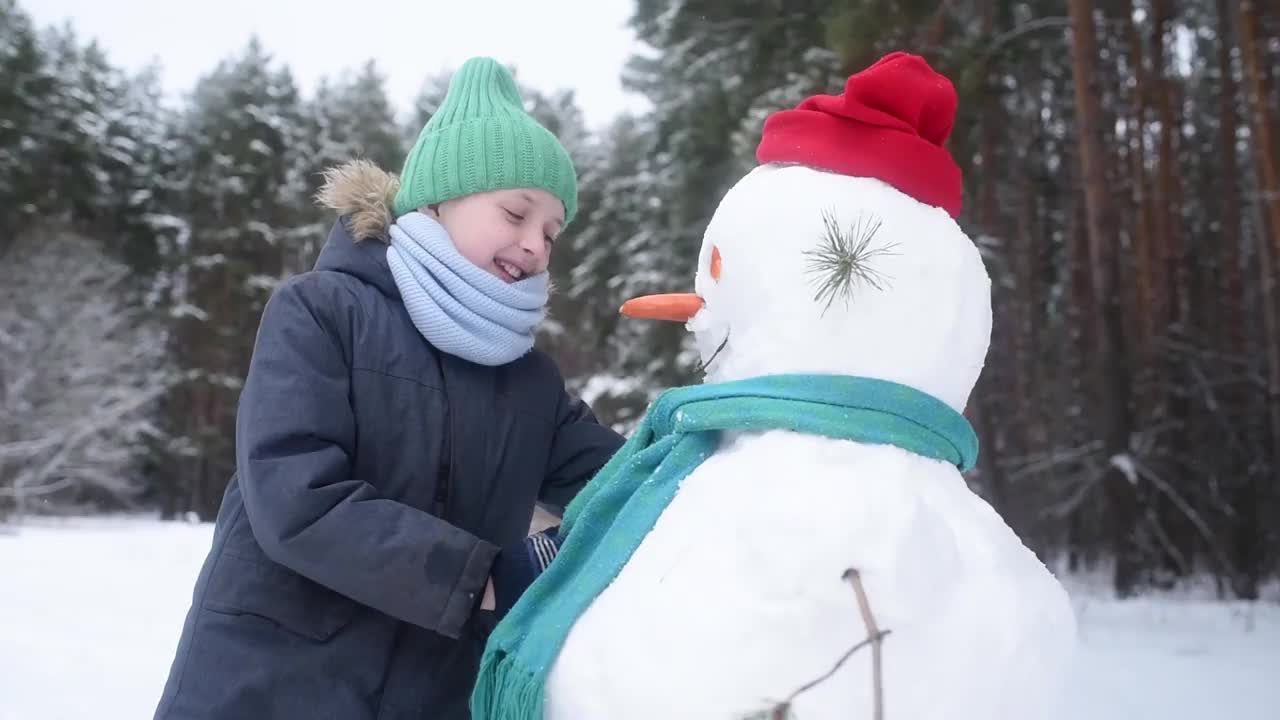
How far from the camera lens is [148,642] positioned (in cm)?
423

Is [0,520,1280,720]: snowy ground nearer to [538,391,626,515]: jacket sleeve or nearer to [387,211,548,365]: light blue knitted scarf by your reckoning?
[538,391,626,515]: jacket sleeve

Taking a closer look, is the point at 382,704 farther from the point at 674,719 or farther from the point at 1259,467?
the point at 1259,467

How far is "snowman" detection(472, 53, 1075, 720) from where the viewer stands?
111cm

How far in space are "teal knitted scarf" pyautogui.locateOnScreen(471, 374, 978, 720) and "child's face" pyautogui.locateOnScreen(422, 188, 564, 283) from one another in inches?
Answer: 19.1

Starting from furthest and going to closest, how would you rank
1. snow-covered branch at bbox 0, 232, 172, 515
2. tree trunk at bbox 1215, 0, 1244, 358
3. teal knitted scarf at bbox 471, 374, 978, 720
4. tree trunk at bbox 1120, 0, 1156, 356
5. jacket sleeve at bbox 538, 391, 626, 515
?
1. snow-covered branch at bbox 0, 232, 172, 515
2. tree trunk at bbox 1215, 0, 1244, 358
3. tree trunk at bbox 1120, 0, 1156, 356
4. jacket sleeve at bbox 538, 391, 626, 515
5. teal knitted scarf at bbox 471, 374, 978, 720

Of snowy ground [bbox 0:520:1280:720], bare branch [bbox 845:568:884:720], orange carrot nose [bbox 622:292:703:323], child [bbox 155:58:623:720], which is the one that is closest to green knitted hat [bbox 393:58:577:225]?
child [bbox 155:58:623:720]

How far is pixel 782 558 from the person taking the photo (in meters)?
1.12

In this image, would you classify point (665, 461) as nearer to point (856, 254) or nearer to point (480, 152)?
point (856, 254)

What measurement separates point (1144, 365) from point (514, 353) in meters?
8.81

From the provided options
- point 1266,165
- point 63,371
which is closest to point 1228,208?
point 1266,165

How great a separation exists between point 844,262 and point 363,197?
101cm

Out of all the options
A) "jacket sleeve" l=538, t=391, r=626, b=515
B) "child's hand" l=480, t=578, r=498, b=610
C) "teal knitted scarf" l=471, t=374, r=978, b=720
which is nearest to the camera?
"teal knitted scarf" l=471, t=374, r=978, b=720

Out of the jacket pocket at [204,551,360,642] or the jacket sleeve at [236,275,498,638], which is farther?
the jacket pocket at [204,551,360,642]

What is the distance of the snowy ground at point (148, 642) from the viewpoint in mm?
3643
